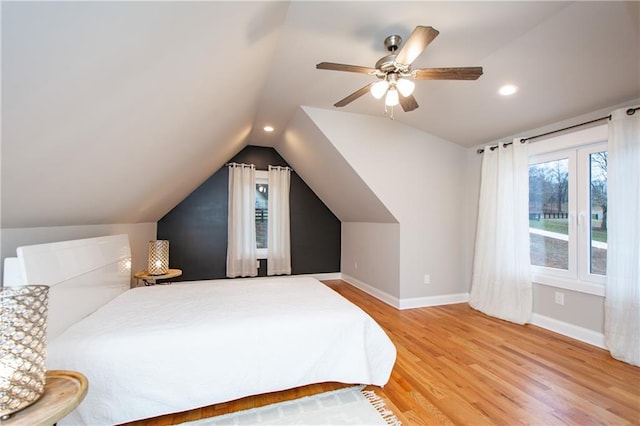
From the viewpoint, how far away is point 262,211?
5.12 metres

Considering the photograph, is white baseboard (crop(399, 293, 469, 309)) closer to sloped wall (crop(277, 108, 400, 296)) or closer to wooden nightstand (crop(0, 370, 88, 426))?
sloped wall (crop(277, 108, 400, 296))

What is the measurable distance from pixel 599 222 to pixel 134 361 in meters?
4.00

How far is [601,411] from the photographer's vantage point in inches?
68.2

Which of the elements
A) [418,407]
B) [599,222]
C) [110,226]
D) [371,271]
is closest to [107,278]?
[110,226]

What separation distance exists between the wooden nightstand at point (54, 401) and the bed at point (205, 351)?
398mm

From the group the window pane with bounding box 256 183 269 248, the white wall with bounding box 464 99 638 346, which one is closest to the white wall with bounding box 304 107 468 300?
the white wall with bounding box 464 99 638 346

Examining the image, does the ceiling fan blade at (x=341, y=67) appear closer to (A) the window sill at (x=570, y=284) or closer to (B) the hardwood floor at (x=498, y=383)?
(B) the hardwood floor at (x=498, y=383)

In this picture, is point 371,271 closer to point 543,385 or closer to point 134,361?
point 543,385

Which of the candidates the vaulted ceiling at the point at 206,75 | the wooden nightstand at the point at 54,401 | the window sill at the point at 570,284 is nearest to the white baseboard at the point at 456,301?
the window sill at the point at 570,284

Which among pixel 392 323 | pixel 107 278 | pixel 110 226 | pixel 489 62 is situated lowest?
pixel 392 323

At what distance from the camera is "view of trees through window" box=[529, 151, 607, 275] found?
8.84 feet

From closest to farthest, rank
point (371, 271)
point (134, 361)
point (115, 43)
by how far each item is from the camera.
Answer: point (115, 43)
point (134, 361)
point (371, 271)

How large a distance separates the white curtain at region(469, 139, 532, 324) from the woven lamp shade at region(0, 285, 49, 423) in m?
4.00

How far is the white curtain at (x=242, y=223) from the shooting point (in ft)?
15.6
